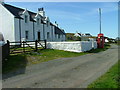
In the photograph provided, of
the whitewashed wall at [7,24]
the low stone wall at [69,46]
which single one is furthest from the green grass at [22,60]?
the whitewashed wall at [7,24]

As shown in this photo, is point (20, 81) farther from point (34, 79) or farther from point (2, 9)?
point (2, 9)

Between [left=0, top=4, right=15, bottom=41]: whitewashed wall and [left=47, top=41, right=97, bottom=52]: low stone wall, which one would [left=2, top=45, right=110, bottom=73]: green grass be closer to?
[left=47, top=41, right=97, bottom=52]: low stone wall

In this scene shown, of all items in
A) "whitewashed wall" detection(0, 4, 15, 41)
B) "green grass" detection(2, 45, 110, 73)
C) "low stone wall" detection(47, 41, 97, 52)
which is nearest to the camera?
"green grass" detection(2, 45, 110, 73)

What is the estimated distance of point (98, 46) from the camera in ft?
109

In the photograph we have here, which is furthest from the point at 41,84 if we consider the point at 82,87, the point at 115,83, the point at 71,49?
the point at 71,49

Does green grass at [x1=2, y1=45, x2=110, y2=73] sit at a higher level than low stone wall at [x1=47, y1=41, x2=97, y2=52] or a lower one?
lower

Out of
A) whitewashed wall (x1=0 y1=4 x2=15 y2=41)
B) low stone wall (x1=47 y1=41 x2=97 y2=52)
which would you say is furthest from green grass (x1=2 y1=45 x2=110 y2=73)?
whitewashed wall (x1=0 y1=4 x2=15 y2=41)

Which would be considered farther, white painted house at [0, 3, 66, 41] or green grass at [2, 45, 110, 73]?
white painted house at [0, 3, 66, 41]

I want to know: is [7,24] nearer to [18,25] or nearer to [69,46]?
[18,25]

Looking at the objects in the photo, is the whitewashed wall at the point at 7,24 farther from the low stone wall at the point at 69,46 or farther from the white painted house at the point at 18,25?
the low stone wall at the point at 69,46

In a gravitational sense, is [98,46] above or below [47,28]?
below

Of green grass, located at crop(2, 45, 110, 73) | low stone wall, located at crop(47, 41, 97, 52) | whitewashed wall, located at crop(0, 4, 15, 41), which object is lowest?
green grass, located at crop(2, 45, 110, 73)

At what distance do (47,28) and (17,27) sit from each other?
1165 cm

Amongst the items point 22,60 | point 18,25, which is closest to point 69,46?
point 22,60
